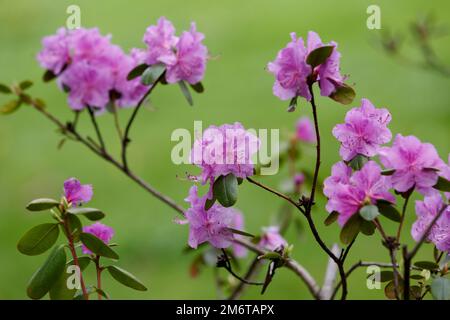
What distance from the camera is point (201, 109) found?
382cm

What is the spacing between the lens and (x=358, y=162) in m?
0.88

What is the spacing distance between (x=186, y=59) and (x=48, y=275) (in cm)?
47

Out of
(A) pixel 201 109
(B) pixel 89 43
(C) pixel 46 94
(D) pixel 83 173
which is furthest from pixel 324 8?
(B) pixel 89 43

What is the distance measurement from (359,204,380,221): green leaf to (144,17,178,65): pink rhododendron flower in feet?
1.76

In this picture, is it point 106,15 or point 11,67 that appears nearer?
point 11,67

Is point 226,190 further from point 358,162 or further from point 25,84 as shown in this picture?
point 25,84

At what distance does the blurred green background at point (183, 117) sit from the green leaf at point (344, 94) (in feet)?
4.30

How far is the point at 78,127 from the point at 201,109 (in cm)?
70

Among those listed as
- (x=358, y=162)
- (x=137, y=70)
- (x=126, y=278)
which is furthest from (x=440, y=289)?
(x=137, y=70)

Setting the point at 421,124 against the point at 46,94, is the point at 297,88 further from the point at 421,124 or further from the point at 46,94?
the point at 46,94

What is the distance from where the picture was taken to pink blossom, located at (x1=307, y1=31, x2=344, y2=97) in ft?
2.83

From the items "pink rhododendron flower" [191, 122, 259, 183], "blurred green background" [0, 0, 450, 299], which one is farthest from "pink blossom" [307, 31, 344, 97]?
"blurred green background" [0, 0, 450, 299]

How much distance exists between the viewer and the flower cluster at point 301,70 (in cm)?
86
